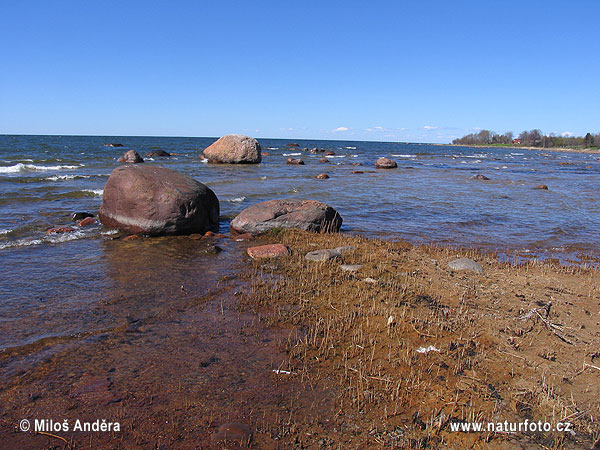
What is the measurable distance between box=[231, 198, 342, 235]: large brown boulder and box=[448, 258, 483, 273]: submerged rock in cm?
374

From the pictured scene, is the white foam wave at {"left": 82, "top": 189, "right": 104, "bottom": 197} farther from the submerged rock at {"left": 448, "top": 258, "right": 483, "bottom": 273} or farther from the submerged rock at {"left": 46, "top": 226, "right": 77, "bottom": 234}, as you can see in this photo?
the submerged rock at {"left": 448, "top": 258, "right": 483, "bottom": 273}

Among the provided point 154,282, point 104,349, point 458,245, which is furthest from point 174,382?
point 458,245

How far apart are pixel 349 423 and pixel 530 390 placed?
179cm

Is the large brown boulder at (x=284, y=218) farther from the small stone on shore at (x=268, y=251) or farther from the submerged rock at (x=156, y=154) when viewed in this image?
the submerged rock at (x=156, y=154)

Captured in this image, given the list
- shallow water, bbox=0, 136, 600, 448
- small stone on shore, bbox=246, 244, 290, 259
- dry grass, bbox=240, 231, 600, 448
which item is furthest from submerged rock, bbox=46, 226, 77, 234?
dry grass, bbox=240, 231, 600, 448

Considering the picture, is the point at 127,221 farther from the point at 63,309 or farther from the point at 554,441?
the point at 554,441

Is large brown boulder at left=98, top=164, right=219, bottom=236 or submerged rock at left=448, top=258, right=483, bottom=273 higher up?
large brown boulder at left=98, top=164, right=219, bottom=236

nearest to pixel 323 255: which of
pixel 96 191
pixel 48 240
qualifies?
pixel 48 240

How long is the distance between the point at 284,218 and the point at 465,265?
4.62 meters

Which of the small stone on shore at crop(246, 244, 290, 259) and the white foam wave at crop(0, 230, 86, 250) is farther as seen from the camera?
the white foam wave at crop(0, 230, 86, 250)

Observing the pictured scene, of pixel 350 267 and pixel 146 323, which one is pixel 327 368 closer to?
pixel 146 323

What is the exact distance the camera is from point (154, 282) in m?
6.52

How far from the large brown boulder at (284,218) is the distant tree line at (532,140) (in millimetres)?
139257

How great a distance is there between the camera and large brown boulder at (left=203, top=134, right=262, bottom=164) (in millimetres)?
35000
